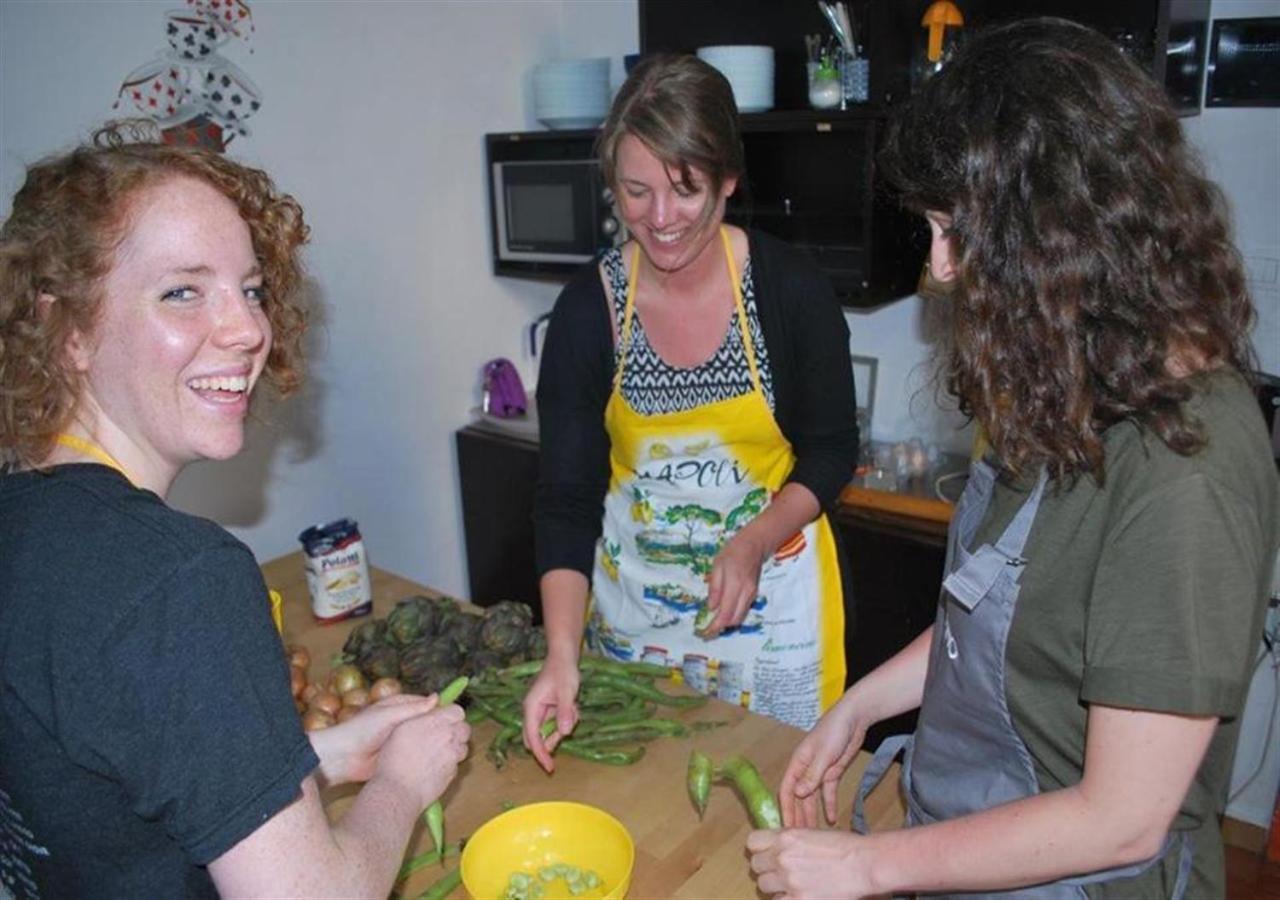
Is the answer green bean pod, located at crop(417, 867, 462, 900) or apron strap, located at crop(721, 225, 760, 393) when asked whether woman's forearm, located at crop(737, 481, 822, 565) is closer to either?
apron strap, located at crop(721, 225, 760, 393)

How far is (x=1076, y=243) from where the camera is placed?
95 centimetres

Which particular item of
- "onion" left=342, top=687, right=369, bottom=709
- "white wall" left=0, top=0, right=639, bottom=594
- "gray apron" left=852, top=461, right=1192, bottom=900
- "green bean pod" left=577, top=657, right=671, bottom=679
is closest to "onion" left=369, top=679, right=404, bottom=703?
"onion" left=342, top=687, right=369, bottom=709

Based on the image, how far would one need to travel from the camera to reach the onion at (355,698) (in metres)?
1.81

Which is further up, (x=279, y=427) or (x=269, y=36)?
(x=269, y=36)

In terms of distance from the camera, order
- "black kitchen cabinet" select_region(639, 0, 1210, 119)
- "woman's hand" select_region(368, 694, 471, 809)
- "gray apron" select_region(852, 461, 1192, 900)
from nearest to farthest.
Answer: "gray apron" select_region(852, 461, 1192, 900) < "woman's hand" select_region(368, 694, 471, 809) < "black kitchen cabinet" select_region(639, 0, 1210, 119)

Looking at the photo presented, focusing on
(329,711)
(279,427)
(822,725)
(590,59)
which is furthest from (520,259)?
(822,725)

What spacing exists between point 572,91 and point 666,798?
241cm

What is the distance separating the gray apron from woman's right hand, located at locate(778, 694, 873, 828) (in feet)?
0.50

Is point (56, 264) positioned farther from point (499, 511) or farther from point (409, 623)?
point (499, 511)

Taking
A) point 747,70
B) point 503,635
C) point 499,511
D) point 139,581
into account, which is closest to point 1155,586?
point 139,581

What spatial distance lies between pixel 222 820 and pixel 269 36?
2480 millimetres

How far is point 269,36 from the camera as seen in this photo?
2.82m

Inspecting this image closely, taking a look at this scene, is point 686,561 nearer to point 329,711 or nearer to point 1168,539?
point 329,711

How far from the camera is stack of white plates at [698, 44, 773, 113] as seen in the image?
9.20 ft
